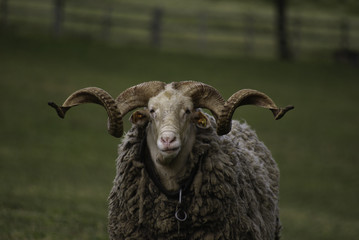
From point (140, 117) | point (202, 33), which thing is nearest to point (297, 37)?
point (202, 33)

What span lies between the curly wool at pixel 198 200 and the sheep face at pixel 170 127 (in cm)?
13

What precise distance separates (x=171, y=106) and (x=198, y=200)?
870 millimetres

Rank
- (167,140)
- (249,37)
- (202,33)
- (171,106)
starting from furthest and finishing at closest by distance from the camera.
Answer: (202,33), (249,37), (171,106), (167,140)

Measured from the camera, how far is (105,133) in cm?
1709

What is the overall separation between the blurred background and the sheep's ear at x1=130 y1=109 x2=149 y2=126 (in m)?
2.65

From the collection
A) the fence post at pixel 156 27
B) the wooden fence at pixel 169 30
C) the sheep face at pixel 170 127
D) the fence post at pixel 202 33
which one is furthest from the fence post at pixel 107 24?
the sheep face at pixel 170 127

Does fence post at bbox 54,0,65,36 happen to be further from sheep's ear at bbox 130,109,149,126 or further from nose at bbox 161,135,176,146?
nose at bbox 161,135,176,146

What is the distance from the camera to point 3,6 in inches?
1089

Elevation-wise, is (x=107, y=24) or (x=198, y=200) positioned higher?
(x=107, y=24)

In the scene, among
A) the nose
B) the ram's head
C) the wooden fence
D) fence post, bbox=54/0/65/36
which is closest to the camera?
the nose

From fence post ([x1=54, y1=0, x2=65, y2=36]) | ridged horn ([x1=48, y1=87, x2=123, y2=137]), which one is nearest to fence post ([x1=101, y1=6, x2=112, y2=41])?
fence post ([x1=54, y1=0, x2=65, y2=36])

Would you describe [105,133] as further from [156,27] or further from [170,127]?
[156,27]

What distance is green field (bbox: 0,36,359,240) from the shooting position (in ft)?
33.9

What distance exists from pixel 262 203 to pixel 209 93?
134cm
